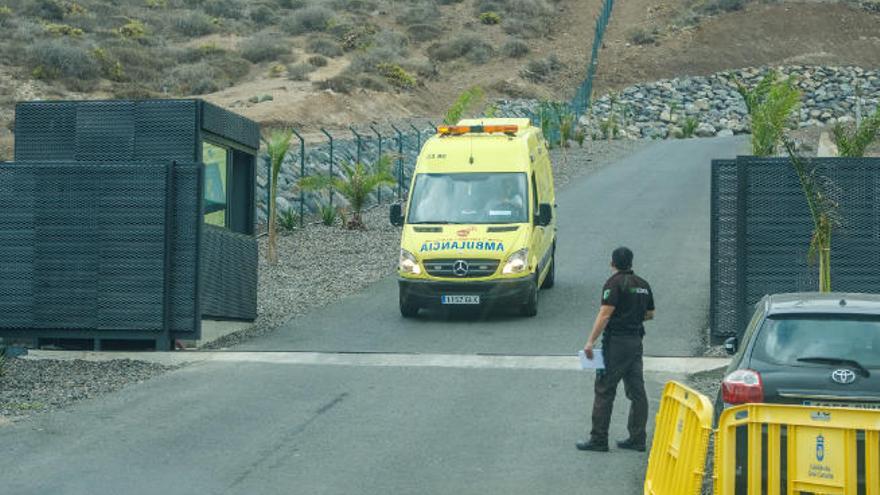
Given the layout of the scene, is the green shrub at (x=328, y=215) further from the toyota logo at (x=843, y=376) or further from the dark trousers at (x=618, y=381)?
the toyota logo at (x=843, y=376)

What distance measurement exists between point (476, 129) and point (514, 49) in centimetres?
5488

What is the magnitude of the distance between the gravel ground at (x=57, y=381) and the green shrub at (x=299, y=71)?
42810 mm

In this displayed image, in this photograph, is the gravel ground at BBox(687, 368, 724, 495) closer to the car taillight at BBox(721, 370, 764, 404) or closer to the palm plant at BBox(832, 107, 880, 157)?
the car taillight at BBox(721, 370, 764, 404)

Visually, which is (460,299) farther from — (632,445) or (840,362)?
(840,362)

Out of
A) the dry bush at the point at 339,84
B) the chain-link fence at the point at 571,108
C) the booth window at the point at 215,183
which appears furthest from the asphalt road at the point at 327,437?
the dry bush at the point at 339,84

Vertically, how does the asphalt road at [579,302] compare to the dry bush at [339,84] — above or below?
below

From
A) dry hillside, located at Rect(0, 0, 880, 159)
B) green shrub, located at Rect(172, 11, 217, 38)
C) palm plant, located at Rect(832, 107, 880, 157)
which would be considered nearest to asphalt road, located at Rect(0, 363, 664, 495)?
palm plant, located at Rect(832, 107, 880, 157)

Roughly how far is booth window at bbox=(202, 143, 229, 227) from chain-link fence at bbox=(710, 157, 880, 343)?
283 inches

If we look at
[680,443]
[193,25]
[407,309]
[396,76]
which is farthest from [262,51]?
[680,443]

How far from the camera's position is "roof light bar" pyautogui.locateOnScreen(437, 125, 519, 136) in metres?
22.7

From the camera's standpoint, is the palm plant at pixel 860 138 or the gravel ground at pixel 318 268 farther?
the gravel ground at pixel 318 268

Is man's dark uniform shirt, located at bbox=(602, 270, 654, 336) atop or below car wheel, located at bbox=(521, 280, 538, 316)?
atop

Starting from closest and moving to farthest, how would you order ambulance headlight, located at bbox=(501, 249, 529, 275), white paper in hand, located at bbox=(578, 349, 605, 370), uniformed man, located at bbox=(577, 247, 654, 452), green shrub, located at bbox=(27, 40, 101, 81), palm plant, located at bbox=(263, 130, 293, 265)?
white paper in hand, located at bbox=(578, 349, 605, 370) → uniformed man, located at bbox=(577, 247, 654, 452) → ambulance headlight, located at bbox=(501, 249, 529, 275) → palm plant, located at bbox=(263, 130, 293, 265) → green shrub, located at bbox=(27, 40, 101, 81)

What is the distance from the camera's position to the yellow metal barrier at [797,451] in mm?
8500
